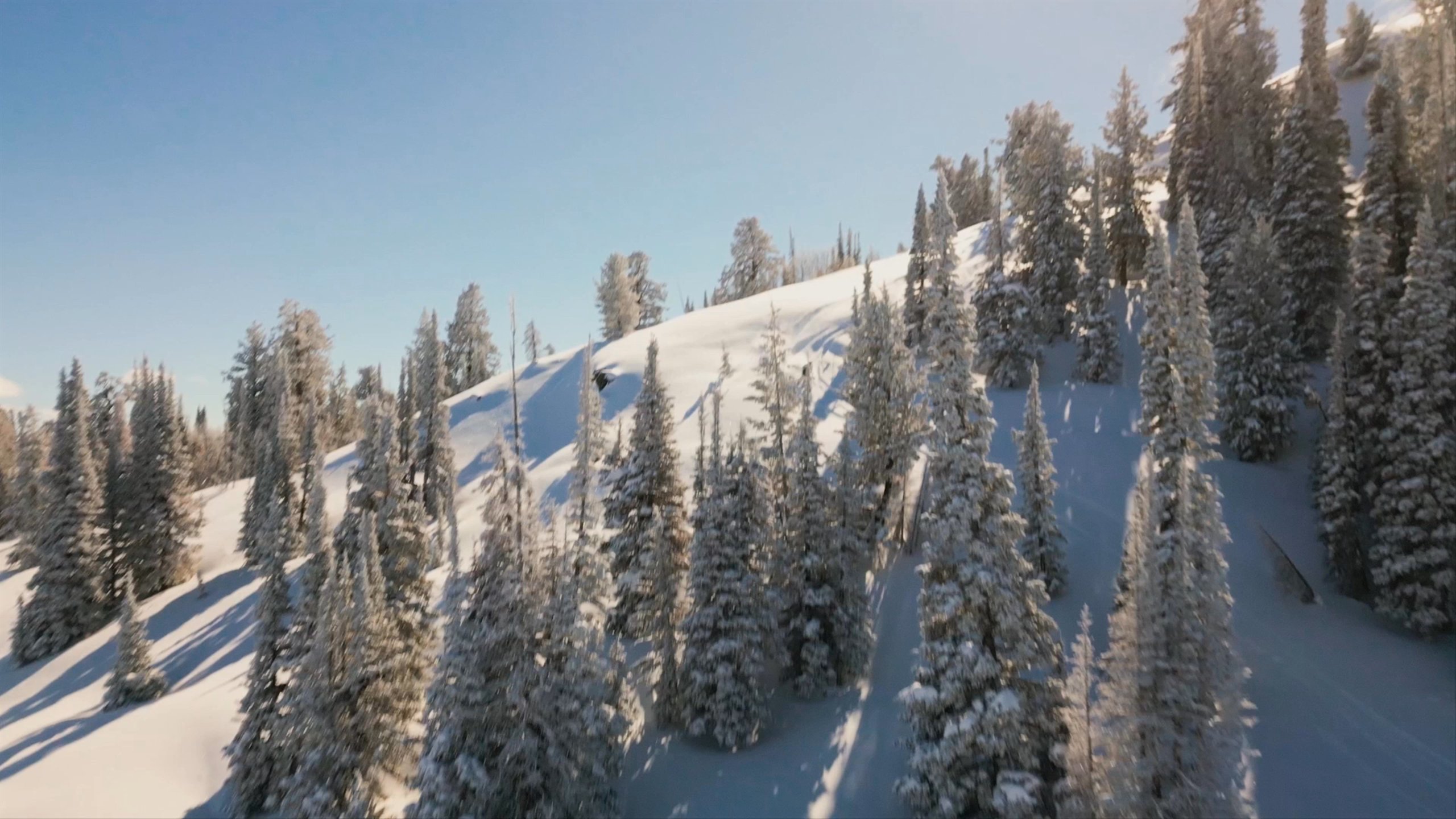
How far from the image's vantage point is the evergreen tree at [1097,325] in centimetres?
4394

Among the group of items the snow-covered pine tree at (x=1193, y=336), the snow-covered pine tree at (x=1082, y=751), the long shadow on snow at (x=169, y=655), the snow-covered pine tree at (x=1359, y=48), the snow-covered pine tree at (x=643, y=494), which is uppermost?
the snow-covered pine tree at (x=1359, y=48)

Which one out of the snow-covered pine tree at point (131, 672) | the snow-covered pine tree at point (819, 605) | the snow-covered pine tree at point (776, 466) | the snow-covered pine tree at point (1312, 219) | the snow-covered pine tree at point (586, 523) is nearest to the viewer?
the snow-covered pine tree at point (586, 523)

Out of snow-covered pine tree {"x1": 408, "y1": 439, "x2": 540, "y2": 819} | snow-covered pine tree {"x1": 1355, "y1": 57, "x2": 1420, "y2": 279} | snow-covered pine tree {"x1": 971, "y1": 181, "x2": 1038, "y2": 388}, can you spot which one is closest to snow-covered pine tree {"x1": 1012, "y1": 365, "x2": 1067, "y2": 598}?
snow-covered pine tree {"x1": 971, "y1": 181, "x2": 1038, "y2": 388}

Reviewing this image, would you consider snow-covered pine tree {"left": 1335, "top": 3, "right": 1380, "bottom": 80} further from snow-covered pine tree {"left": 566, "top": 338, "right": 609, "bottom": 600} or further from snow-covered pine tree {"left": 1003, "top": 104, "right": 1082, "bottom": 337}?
snow-covered pine tree {"left": 566, "top": 338, "right": 609, "bottom": 600}

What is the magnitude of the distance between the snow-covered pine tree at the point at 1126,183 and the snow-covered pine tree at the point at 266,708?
2077 inches

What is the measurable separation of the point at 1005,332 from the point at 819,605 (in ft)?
91.4

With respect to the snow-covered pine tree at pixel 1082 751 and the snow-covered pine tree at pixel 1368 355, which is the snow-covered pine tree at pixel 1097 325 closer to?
the snow-covered pine tree at pixel 1368 355

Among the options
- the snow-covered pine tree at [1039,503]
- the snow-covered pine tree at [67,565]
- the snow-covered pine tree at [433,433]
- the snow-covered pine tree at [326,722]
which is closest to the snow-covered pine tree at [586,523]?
the snow-covered pine tree at [326,722]

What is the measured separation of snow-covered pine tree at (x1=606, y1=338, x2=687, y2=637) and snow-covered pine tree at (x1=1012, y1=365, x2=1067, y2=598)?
14046 millimetres

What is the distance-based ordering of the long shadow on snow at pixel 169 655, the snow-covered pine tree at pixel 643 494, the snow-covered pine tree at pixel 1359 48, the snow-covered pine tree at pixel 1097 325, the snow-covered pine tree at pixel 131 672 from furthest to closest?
the snow-covered pine tree at pixel 1359 48
the snow-covered pine tree at pixel 1097 325
the long shadow on snow at pixel 169 655
the snow-covered pine tree at pixel 131 672
the snow-covered pine tree at pixel 643 494

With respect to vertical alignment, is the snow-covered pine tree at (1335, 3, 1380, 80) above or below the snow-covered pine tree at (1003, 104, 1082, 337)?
above

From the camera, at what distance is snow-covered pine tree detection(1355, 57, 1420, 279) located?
112ft

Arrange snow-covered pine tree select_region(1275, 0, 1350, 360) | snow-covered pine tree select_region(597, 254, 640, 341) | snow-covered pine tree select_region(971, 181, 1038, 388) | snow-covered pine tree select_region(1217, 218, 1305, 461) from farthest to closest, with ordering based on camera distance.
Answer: snow-covered pine tree select_region(597, 254, 640, 341), snow-covered pine tree select_region(971, 181, 1038, 388), snow-covered pine tree select_region(1275, 0, 1350, 360), snow-covered pine tree select_region(1217, 218, 1305, 461)

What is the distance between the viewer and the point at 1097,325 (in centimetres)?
4412
